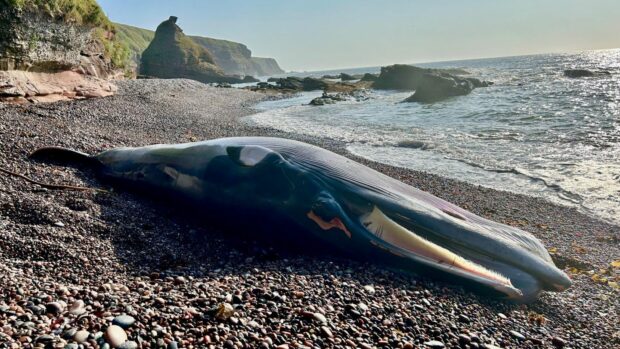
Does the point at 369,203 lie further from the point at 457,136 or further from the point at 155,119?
the point at 457,136

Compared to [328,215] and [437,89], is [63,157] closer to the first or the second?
[328,215]

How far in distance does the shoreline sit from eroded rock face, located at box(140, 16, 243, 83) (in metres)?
75.2

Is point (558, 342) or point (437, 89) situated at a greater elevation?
point (437, 89)

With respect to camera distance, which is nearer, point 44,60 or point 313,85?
point 44,60

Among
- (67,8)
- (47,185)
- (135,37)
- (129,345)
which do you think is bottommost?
(129,345)

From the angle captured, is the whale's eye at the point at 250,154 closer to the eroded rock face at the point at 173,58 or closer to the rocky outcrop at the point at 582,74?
the rocky outcrop at the point at 582,74

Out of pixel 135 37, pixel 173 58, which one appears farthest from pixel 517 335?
pixel 135 37

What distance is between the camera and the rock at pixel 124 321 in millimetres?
2610

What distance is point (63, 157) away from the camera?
6.05m

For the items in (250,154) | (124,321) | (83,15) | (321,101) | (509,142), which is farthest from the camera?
(321,101)

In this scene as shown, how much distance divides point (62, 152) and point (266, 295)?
423 cm

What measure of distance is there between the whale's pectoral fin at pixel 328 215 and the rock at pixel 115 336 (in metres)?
2.04

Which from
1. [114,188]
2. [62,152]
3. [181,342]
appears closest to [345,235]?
[181,342]

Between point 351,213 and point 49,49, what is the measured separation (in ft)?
43.2
